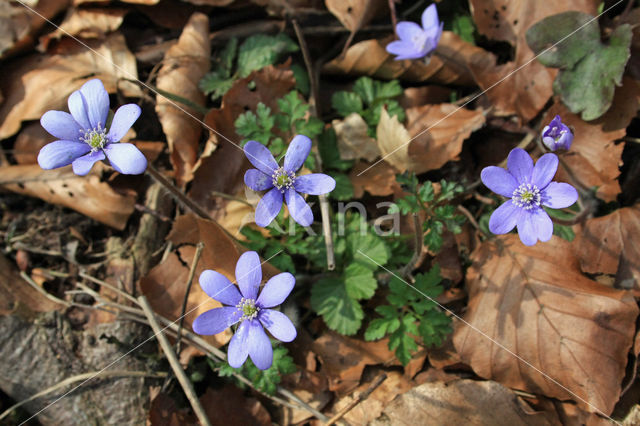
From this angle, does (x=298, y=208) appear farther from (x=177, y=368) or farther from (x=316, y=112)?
(x=316, y=112)

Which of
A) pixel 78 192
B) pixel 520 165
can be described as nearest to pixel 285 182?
pixel 520 165

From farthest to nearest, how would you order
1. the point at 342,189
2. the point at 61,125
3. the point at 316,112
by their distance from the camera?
the point at 316,112 < the point at 342,189 < the point at 61,125

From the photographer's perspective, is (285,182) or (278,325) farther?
(285,182)

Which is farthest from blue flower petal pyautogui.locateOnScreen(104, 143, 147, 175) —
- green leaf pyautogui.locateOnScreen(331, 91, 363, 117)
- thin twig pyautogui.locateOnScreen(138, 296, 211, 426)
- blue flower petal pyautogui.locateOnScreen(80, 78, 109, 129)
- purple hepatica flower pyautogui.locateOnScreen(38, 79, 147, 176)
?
green leaf pyautogui.locateOnScreen(331, 91, 363, 117)

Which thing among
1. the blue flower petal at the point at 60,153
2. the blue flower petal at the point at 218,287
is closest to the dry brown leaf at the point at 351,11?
the blue flower petal at the point at 60,153

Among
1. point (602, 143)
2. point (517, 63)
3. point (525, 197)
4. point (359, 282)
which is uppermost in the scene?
point (517, 63)
